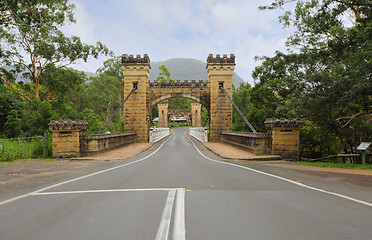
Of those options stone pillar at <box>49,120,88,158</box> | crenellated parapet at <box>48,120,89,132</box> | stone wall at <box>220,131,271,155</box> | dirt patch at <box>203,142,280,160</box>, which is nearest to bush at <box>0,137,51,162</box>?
stone pillar at <box>49,120,88,158</box>

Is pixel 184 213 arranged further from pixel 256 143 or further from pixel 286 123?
pixel 256 143

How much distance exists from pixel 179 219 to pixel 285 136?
10953 millimetres

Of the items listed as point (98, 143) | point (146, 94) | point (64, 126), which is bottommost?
point (98, 143)

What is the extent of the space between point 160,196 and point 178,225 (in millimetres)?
1591

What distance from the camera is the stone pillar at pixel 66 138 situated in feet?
41.7

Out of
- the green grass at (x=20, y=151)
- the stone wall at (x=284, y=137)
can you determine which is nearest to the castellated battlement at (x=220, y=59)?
Answer: the stone wall at (x=284, y=137)

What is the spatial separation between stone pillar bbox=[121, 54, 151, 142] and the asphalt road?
22648 millimetres

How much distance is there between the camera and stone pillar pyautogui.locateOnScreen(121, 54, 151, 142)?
28.1m

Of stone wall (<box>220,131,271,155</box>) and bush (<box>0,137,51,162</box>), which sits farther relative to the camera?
stone wall (<box>220,131,271,155</box>)

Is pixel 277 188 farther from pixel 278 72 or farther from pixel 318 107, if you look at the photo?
pixel 278 72

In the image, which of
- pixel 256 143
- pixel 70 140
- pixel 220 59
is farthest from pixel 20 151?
pixel 220 59

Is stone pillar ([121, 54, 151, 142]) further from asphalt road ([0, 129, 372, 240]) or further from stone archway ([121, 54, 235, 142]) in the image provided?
asphalt road ([0, 129, 372, 240])

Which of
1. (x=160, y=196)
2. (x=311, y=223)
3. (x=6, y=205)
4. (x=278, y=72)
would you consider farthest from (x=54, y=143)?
(x=278, y=72)

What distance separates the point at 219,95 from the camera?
28422mm
